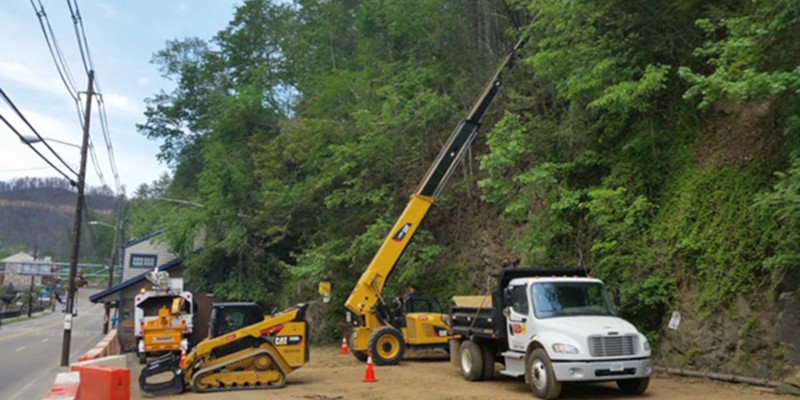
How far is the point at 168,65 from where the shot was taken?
5238 centimetres

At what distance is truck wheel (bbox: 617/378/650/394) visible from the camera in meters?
11.7

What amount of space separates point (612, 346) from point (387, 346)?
8609mm

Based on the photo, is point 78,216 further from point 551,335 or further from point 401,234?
point 551,335

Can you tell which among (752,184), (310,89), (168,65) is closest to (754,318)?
(752,184)

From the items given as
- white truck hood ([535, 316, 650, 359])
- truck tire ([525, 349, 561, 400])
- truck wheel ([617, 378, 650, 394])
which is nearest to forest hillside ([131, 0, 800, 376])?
truck wheel ([617, 378, 650, 394])

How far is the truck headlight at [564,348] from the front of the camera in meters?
11.3

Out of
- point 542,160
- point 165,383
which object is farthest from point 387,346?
point 542,160

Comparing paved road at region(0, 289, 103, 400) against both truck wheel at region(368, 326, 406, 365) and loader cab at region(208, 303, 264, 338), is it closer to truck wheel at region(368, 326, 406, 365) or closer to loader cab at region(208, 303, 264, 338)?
loader cab at region(208, 303, 264, 338)

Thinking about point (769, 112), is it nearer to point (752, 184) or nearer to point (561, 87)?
point (752, 184)

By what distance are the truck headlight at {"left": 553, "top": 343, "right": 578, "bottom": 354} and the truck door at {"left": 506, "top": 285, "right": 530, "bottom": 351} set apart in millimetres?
1035

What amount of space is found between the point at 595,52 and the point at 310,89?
72.2 feet

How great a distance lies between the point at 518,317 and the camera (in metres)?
12.9

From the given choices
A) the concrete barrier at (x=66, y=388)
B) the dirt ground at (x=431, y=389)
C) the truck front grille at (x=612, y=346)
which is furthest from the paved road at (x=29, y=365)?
the truck front grille at (x=612, y=346)

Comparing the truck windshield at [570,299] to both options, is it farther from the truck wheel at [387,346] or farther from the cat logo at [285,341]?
the truck wheel at [387,346]
